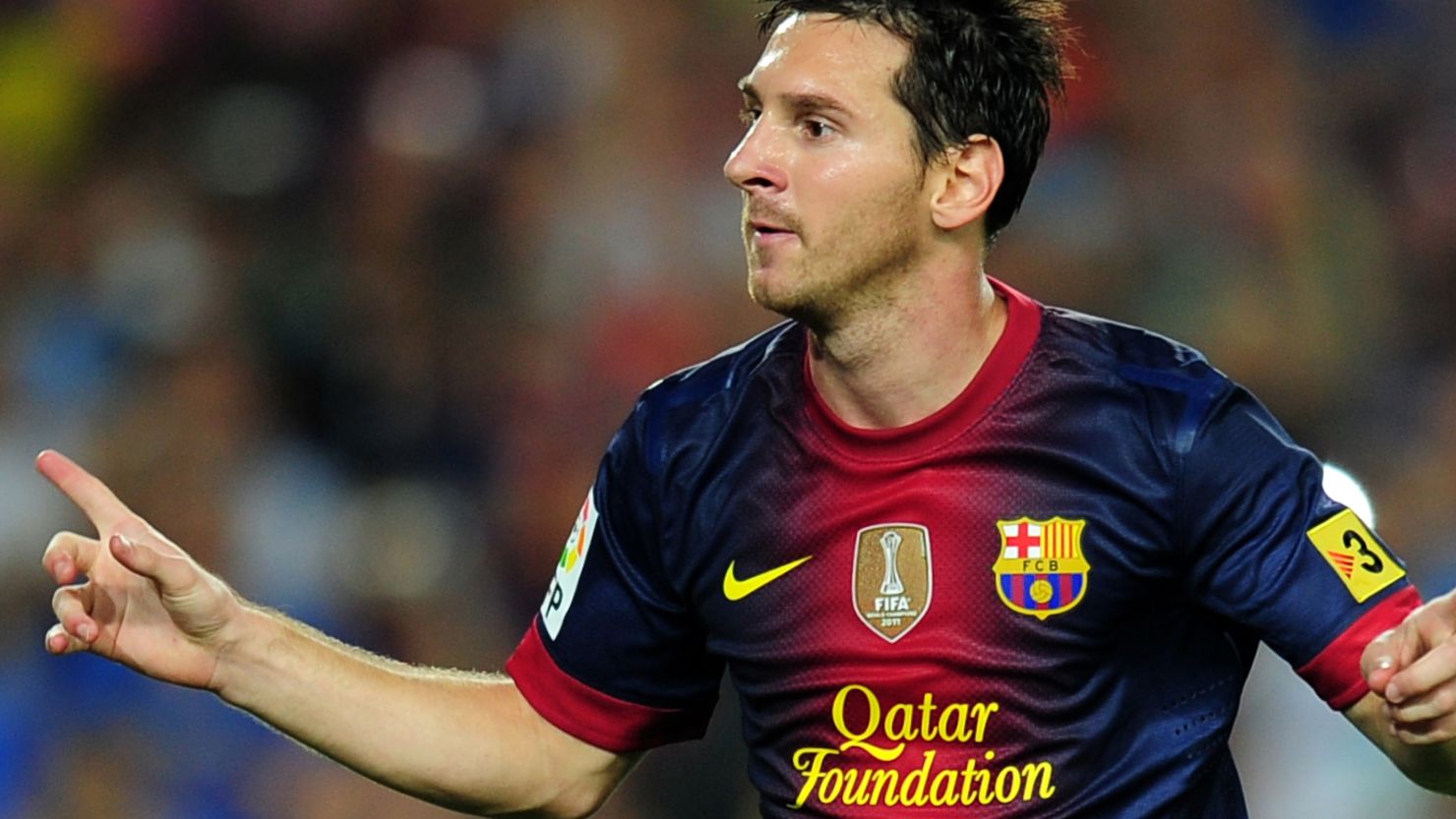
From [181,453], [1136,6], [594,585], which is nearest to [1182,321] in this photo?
[1136,6]

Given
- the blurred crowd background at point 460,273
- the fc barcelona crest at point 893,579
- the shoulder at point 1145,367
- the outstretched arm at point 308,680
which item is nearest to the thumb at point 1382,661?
the shoulder at point 1145,367

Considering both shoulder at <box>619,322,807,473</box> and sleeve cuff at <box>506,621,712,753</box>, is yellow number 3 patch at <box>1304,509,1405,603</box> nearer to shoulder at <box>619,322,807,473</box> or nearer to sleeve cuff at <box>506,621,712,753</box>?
shoulder at <box>619,322,807,473</box>

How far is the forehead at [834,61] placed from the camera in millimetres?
3471

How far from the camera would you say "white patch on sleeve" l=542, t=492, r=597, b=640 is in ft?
12.1

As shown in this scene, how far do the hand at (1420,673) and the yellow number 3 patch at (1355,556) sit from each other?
0.61ft

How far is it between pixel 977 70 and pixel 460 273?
4.17 meters

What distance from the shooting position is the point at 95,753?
6.16 meters

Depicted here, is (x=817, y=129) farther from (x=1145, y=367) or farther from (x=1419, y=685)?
(x=1419, y=685)

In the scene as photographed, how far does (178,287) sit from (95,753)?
1.84 m

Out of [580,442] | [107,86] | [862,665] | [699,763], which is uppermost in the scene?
[107,86]

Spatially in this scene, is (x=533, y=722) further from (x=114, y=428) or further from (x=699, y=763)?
(x=114, y=428)

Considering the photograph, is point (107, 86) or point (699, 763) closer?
point (699, 763)

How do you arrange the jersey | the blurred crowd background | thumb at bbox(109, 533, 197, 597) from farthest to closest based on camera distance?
the blurred crowd background < the jersey < thumb at bbox(109, 533, 197, 597)

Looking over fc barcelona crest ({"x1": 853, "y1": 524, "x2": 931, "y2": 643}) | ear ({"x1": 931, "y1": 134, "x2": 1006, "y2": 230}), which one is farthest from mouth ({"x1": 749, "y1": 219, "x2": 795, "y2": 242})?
fc barcelona crest ({"x1": 853, "y1": 524, "x2": 931, "y2": 643})
